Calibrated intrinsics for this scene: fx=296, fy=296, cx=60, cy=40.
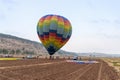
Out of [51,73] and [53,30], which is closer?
[51,73]

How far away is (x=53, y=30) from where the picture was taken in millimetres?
91188

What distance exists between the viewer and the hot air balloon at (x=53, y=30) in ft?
298

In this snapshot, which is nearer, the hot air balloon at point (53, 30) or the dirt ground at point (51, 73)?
the dirt ground at point (51, 73)

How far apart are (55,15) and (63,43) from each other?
30.4 ft

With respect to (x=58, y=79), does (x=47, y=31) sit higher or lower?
higher

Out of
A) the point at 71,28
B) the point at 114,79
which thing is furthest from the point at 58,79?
the point at 71,28

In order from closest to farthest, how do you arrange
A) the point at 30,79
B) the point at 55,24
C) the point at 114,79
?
the point at 30,79 → the point at 114,79 → the point at 55,24

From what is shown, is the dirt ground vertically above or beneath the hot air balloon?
beneath

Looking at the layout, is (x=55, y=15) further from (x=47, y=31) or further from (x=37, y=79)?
(x=37, y=79)

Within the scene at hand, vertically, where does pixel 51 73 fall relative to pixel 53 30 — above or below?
below

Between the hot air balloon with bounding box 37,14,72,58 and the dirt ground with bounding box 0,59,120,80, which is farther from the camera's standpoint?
the hot air balloon with bounding box 37,14,72,58

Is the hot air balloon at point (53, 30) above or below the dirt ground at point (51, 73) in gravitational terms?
above

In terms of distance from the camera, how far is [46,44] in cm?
9231

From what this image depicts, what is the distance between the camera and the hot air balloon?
298 feet
